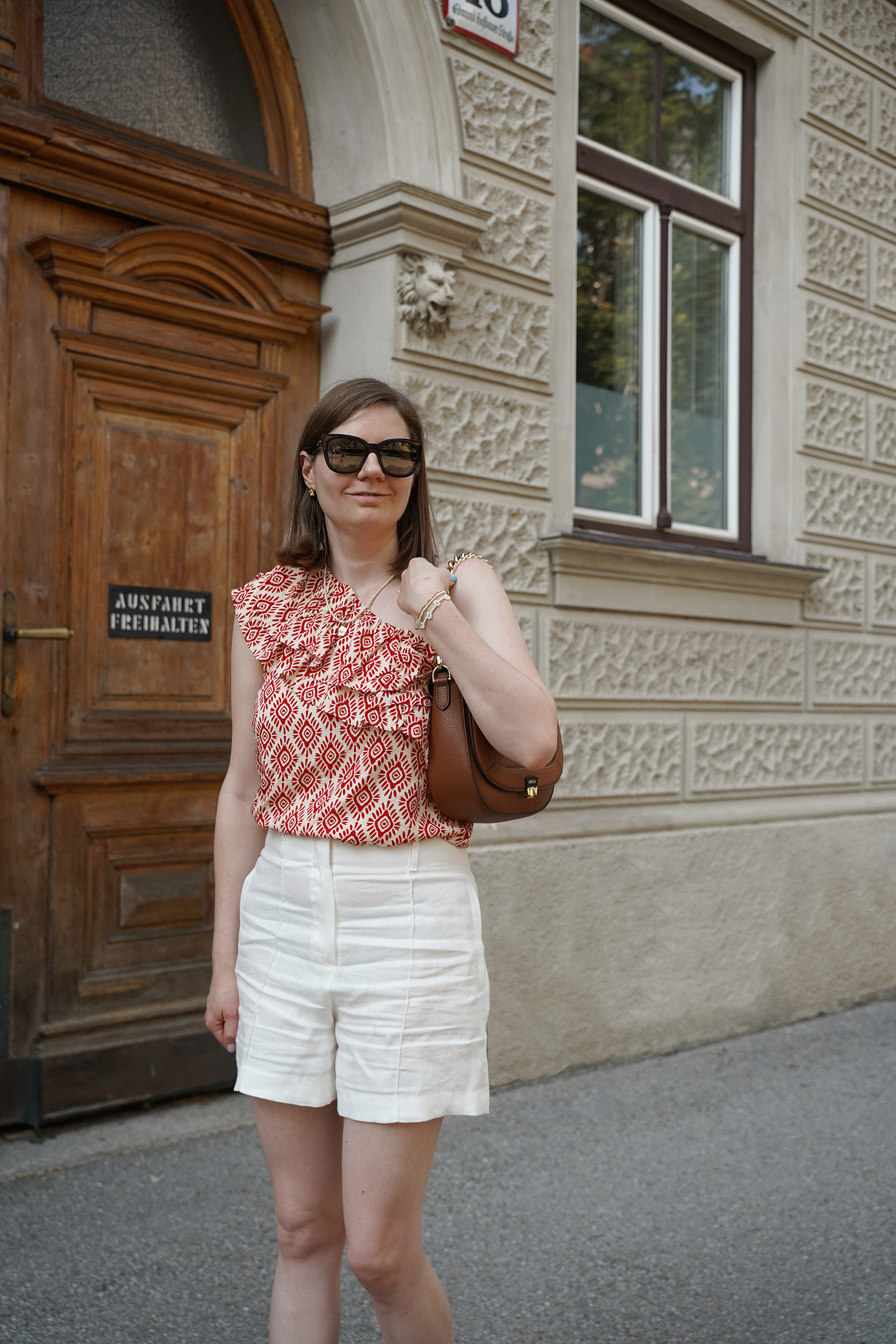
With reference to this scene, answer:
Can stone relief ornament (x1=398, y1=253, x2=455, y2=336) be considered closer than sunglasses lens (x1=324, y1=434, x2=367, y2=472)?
No

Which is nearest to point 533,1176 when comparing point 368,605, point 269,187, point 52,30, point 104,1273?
point 104,1273

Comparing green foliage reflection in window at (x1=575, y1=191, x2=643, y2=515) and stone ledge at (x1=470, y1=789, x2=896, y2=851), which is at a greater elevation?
green foliage reflection in window at (x1=575, y1=191, x2=643, y2=515)

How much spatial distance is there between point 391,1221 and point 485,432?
324 centimetres

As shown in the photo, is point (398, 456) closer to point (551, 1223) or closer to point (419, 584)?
point (419, 584)

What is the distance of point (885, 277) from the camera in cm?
635

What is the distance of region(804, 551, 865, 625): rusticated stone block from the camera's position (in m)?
5.93

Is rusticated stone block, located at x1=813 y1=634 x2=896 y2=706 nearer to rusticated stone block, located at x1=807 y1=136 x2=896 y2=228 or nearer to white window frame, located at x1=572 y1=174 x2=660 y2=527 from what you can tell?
white window frame, located at x1=572 y1=174 x2=660 y2=527

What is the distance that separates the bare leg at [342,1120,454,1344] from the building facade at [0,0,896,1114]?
2139 millimetres

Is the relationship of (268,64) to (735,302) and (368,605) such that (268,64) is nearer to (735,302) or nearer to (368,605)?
(735,302)

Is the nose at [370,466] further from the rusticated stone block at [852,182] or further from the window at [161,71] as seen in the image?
the rusticated stone block at [852,182]

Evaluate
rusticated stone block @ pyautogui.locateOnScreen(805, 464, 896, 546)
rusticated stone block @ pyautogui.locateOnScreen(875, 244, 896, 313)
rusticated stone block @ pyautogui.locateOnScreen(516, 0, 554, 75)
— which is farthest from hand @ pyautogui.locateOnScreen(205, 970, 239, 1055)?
rusticated stone block @ pyautogui.locateOnScreen(875, 244, 896, 313)

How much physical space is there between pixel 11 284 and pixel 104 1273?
9.11 feet

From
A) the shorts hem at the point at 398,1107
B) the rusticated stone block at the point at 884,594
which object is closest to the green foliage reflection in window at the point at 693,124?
the rusticated stone block at the point at 884,594

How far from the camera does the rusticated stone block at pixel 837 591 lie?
A: 5.93 meters
